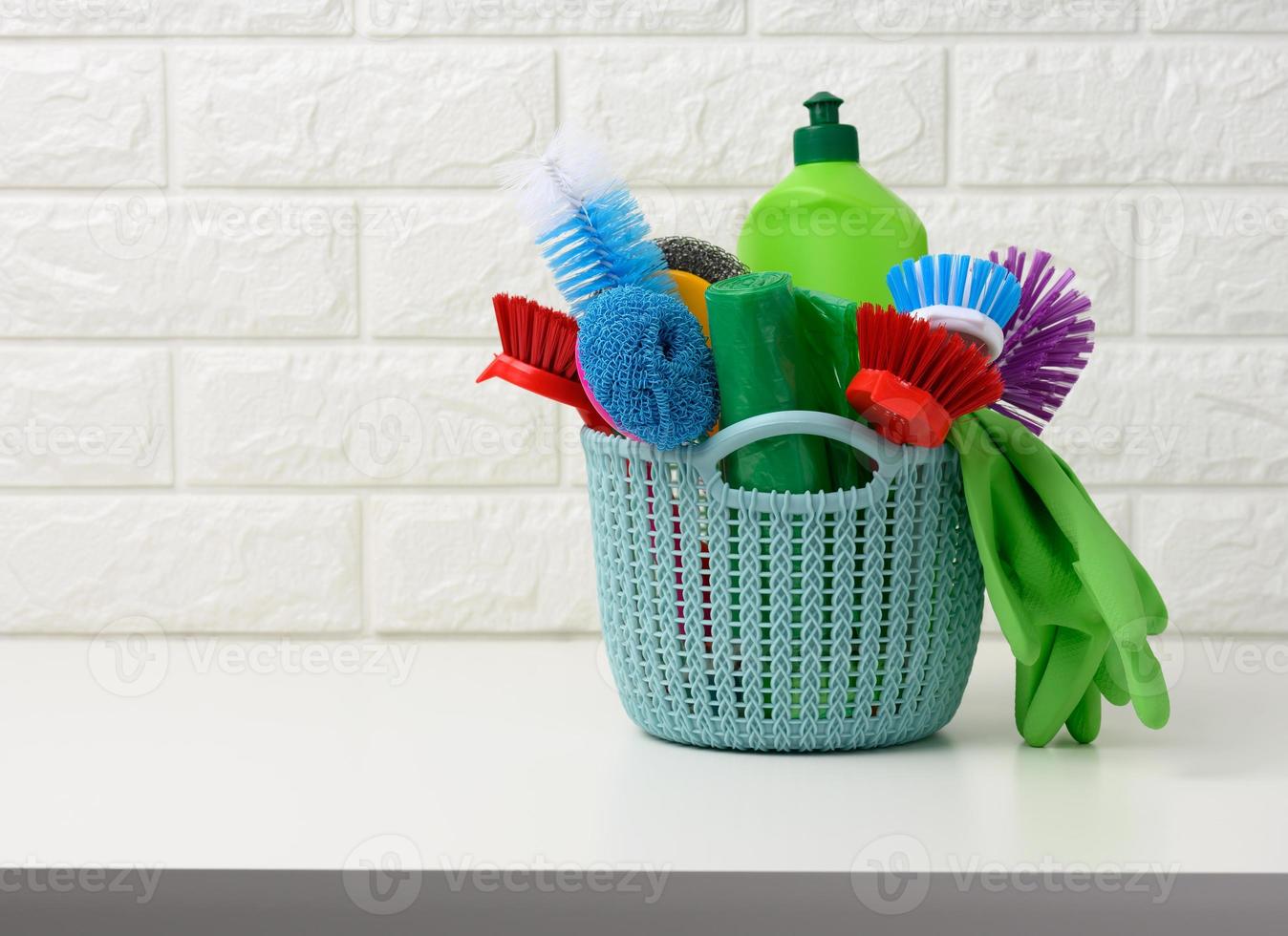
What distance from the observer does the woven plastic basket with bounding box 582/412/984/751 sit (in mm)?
570

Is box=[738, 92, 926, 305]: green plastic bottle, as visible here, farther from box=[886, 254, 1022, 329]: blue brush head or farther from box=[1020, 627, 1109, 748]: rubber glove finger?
box=[1020, 627, 1109, 748]: rubber glove finger

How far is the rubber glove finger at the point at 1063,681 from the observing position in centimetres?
60

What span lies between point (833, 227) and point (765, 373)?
0.11 metres

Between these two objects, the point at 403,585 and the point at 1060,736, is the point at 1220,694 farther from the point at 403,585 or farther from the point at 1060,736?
the point at 403,585

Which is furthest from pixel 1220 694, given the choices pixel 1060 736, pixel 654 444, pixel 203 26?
pixel 203 26

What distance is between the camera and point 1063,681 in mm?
613

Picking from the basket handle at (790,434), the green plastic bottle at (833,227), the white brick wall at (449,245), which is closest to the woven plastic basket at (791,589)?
the basket handle at (790,434)

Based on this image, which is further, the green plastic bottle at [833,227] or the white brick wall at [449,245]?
the white brick wall at [449,245]

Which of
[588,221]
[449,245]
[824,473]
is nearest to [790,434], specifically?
[824,473]

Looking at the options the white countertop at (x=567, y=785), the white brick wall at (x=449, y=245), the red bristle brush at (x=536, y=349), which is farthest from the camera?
the white brick wall at (x=449, y=245)

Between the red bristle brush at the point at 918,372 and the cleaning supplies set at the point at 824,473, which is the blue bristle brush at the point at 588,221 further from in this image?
the red bristle brush at the point at 918,372

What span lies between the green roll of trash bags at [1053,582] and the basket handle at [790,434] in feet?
0.13

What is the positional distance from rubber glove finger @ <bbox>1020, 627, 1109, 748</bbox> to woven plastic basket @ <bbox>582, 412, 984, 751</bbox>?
0.13 ft

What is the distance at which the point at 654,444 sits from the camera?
568 mm
